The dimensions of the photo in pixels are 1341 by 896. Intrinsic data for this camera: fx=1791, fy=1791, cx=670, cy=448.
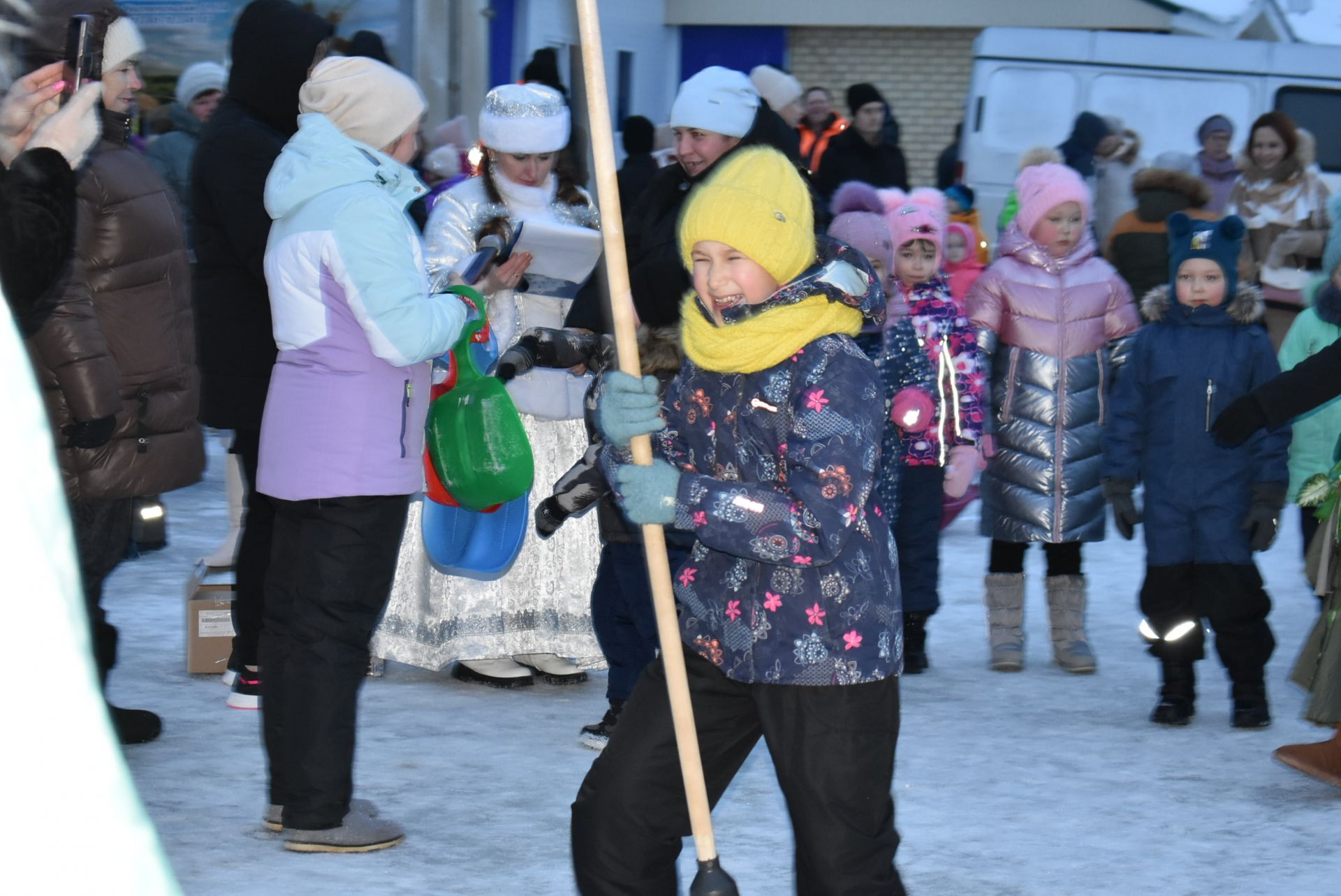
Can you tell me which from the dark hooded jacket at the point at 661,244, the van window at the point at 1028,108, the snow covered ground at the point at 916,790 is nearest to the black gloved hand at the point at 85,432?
the snow covered ground at the point at 916,790

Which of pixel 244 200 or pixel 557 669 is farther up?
pixel 244 200

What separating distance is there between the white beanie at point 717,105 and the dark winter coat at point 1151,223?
4.56 meters

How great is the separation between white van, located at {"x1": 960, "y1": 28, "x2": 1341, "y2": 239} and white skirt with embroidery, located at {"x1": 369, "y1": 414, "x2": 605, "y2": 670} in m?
9.04

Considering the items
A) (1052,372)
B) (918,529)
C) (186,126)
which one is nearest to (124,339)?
(918,529)

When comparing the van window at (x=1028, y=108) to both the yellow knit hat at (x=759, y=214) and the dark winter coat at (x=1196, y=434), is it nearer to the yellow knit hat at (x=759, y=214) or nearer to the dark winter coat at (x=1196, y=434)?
the dark winter coat at (x=1196, y=434)

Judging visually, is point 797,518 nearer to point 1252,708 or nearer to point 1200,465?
point 1200,465

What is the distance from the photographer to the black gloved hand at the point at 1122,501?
5.66 metres

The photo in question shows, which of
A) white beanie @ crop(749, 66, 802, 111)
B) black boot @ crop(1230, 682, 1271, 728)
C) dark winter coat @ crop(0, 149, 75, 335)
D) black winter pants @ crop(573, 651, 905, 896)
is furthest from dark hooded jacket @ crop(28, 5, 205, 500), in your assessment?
white beanie @ crop(749, 66, 802, 111)

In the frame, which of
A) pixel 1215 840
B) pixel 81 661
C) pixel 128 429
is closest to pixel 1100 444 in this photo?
pixel 1215 840

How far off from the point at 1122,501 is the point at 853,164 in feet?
24.6

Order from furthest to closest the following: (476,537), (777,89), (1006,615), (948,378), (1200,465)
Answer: (777,89)
(1006,615)
(948,378)
(1200,465)
(476,537)

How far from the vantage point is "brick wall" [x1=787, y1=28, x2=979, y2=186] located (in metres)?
23.8

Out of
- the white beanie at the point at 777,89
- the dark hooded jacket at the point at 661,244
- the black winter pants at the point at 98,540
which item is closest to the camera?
the black winter pants at the point at 98,540

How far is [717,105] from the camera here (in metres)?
5.07
